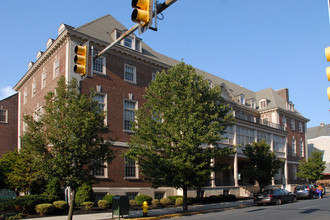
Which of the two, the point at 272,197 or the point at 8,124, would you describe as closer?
the point at 272,197

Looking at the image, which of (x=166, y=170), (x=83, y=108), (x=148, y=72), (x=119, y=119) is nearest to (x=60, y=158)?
(x=83, y=108)

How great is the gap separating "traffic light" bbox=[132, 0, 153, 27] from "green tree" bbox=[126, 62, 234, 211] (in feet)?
46.6

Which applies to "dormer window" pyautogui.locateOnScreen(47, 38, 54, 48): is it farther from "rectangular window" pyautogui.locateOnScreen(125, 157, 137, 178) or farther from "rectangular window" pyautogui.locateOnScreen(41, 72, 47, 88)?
"rectangular window" pyautogui.locateOnScreen(125, 157, 137, 178)

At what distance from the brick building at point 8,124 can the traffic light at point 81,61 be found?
31.3 meters

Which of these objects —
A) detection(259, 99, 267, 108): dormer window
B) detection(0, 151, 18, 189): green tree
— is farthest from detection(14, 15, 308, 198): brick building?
detection(259, 99, 267, 108): dormer window

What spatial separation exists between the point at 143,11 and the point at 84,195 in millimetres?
18708

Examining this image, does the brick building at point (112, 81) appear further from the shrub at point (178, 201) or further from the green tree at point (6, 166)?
the green tree at point (6, 166)

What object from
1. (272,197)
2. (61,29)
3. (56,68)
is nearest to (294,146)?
(272,197)

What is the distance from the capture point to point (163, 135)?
70.6ft

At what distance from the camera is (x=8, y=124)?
36906 mm

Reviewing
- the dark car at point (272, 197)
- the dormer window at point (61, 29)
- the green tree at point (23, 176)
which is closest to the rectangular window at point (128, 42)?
the dormer window at point (61, 29)

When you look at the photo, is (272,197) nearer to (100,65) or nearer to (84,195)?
(84,195)

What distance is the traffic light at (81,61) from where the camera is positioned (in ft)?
27.3

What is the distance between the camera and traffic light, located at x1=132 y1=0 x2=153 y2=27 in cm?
637
